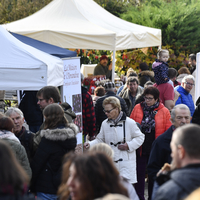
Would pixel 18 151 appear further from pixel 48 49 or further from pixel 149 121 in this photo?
pixel 48 49

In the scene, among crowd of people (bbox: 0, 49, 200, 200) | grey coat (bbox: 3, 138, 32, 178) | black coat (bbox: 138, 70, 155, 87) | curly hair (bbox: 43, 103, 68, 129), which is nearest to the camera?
crowd of people (bbox: 0, 49, 200, 200)

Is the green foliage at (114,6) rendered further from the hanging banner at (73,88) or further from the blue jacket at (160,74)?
the hanging banner at (73,88)

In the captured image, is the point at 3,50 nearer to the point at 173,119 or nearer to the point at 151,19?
the point at 173,119

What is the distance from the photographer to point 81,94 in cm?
602

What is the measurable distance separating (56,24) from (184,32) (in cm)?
812

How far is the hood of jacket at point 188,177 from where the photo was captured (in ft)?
6.28

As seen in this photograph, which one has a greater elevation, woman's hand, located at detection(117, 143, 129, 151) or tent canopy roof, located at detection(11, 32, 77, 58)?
tent canopy roof, located at detection(11, 32, 77, 58)

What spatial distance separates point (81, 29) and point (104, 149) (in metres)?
6.39

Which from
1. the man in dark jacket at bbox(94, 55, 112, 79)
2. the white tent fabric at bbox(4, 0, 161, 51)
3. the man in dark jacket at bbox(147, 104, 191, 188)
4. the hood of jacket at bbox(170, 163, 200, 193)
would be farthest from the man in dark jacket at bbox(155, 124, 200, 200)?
the man in dark jacket at bbox(94, 55, 112, 79)

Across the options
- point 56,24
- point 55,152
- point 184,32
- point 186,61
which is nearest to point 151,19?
point 184,32

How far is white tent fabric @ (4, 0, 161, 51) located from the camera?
27.0ft

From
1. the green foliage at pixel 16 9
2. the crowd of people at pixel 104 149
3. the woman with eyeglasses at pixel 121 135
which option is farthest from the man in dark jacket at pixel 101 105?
the green foliage at pixel 16 9

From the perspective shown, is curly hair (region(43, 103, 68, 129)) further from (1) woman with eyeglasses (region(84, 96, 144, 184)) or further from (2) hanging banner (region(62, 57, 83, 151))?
(2) hanging banner (region(62, 57, 83, 151))

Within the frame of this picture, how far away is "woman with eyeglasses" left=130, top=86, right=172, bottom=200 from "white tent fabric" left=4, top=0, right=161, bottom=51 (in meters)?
3.54
